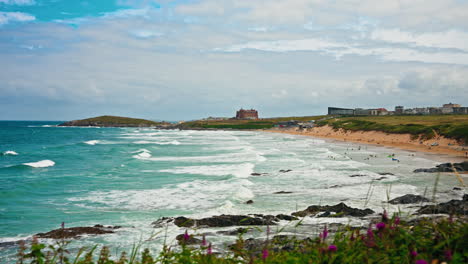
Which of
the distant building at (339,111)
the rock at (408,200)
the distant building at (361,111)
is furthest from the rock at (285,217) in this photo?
the distant building at (339,111)

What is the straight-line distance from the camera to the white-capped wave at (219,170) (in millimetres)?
27781

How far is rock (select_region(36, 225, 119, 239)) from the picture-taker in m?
12.8

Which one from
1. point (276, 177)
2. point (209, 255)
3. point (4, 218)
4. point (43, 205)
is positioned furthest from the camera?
point (276, 177)

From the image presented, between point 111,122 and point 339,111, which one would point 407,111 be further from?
point 111,122

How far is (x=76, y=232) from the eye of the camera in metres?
13.2

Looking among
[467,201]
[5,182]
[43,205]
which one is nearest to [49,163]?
[5,182]

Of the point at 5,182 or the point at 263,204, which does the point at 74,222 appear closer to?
the point at 263,204

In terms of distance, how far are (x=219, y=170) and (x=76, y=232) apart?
17257 mm

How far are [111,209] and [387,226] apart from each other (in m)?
15.4

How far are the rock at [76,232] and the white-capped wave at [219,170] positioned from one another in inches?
543

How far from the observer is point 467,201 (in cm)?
1519

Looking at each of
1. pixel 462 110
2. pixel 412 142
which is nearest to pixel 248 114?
pixel 462 110

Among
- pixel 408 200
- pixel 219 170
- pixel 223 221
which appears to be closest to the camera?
pixel 223 221

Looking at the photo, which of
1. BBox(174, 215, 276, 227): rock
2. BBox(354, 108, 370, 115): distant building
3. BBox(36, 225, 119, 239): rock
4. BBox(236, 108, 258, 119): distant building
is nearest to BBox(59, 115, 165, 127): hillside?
BBox(236, 108, 258, 119): distant building
